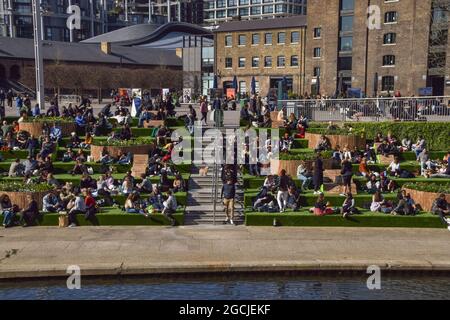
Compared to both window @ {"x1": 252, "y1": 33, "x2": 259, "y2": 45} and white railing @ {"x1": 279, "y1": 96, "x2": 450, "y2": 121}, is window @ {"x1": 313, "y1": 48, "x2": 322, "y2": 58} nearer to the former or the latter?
window @ {"x1": 252, "y1": 33, "x2": 259, "y2": 45}

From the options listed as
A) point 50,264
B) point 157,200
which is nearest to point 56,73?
point 157,200

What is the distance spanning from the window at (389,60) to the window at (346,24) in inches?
204

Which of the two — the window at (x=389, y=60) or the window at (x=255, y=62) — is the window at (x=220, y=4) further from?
the window at (x=389, y=60)

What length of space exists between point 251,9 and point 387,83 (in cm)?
7950

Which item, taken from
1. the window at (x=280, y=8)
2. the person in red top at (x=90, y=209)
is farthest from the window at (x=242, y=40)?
the window at (x=280, y=8)

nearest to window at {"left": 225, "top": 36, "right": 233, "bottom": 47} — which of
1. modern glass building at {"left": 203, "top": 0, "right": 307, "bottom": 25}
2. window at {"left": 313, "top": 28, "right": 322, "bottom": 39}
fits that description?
window at {"left": 313, "top": 28, "right": 322, "bottom": 39}

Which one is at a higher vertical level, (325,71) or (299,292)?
(325,71)

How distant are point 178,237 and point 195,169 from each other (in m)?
7.53

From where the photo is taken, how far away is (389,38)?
185 ft

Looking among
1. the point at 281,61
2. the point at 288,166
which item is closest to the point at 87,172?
the point at 288,166

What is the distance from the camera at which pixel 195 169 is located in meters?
25.9

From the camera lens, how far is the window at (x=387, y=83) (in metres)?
56.2
